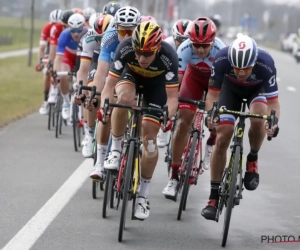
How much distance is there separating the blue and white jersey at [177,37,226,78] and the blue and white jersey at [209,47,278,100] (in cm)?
133

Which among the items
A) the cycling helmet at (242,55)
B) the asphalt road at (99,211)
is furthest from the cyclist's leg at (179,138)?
the cycling helmet at (242,55)

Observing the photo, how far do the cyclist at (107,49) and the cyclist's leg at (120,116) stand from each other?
1.94 feet

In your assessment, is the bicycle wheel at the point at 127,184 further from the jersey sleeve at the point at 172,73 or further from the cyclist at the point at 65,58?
the cyclist at the point at 65,58

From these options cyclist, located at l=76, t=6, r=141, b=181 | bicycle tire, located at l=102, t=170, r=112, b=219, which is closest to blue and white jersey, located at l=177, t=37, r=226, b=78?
cyclist, located at l=76, t=6, r=141, b=181

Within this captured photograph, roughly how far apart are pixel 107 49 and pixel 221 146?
6.00 ft

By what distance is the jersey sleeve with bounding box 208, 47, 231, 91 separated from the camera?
8.48m

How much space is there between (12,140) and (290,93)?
621 inches

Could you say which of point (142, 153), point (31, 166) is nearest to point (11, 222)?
point (142, 153)

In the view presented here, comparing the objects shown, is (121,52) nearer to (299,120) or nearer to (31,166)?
(31,166)

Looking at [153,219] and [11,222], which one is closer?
[11,222]

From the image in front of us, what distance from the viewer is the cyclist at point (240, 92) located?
8180 mm

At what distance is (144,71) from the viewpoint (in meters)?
8.66

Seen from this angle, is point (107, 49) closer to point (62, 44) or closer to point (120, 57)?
point (120, 57)

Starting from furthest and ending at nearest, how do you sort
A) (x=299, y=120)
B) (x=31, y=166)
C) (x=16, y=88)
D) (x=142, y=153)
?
(x=16, y=88) → (x=299, y=120) → (x=31, y=166) → (x=142, y=153)
